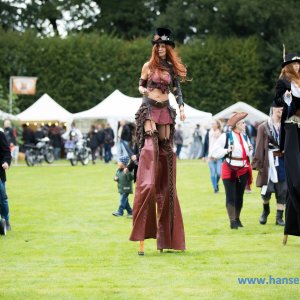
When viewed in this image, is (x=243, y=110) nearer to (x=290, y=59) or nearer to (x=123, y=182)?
(x=123, y=182)

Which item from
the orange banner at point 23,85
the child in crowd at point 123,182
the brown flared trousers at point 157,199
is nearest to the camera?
the brown flared trousers at point 157,199

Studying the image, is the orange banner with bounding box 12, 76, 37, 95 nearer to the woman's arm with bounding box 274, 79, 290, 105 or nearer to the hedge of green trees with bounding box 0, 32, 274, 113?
the hedge of green trees with bounding box 0, 32, 274, 113

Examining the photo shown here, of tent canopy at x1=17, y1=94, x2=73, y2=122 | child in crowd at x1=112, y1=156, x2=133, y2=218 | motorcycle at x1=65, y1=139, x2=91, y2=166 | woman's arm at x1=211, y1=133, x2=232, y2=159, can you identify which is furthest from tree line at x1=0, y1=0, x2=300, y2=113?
woman's arm at x1=211, y1=133, x2=232, y2=159

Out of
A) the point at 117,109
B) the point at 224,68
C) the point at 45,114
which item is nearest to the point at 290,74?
the point at 117,109

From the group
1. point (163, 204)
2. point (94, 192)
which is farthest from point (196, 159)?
point (163, 204)

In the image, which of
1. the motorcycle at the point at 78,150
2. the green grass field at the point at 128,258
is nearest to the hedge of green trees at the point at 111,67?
the motorcycle at the point at 78,150

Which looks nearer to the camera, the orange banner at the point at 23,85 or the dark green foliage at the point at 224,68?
the orange banner at the point at 23,85

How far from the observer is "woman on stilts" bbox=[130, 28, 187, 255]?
11.9m

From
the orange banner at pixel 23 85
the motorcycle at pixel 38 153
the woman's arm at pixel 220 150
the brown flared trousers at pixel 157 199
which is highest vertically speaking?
the orange banner at pixel 23 85

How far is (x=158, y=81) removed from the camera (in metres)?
12.0

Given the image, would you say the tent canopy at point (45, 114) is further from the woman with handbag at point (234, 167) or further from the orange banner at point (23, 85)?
the woman with handbag at point (234, 167)

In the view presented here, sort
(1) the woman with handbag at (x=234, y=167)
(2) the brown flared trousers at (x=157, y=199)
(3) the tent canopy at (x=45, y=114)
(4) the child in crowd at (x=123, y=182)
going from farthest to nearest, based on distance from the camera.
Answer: (3) the tent canopy at (x=45, y=114) → (4) the child in crowd at (x=123, y=182) → (1) the woman with handbag at (x=234, y=167) → (2) the brown flared trousers at (x=157, y=199)

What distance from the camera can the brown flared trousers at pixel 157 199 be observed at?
39.0 feet

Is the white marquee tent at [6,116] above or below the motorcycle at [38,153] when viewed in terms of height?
above
